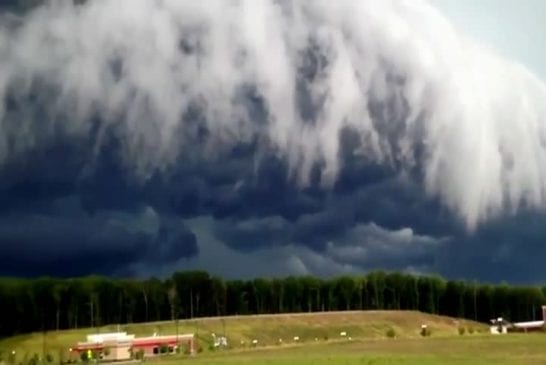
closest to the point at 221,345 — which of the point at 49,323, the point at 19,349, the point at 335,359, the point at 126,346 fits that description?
the point at 126,346

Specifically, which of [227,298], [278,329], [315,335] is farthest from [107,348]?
[227,298]

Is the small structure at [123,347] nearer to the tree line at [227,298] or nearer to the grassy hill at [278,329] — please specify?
the grassy hill at [278,329]

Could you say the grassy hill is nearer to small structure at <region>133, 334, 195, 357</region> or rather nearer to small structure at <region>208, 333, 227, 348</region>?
small structure at <region>208, 333, 227, 348</region>

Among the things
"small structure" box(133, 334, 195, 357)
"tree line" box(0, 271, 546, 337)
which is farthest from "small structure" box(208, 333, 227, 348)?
"tree line" box(0, 271, 546, 337)

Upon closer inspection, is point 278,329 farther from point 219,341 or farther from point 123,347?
point 123,347

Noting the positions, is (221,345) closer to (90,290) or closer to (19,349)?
(19,349)

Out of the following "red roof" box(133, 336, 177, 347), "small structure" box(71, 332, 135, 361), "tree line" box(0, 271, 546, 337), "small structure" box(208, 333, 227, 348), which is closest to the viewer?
"small structure" box(71, 332, 135, 361)
